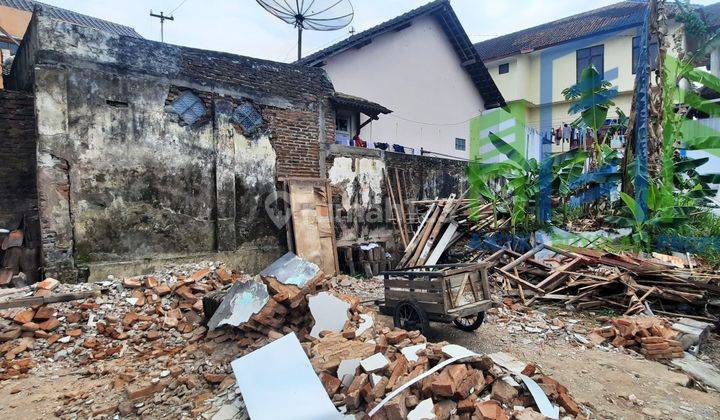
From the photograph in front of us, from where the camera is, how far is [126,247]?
6.52 m

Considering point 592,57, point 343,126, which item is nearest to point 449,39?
point 343,126

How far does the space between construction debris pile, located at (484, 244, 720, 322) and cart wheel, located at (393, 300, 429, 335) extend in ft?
8.33

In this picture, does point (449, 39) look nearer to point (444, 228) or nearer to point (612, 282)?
point (444, 228)

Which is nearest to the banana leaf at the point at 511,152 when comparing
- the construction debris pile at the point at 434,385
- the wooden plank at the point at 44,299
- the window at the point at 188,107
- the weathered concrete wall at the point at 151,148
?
the weathered concrete wall at the point at 151,148

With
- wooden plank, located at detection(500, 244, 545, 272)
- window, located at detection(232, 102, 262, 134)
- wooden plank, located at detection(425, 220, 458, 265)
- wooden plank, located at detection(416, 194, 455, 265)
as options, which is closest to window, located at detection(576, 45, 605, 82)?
wooden plank, located at detection(416, 194, 455, 265)

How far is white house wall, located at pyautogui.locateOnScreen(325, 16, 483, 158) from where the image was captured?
14.0m

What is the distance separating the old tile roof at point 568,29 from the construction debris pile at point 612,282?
55.0 feet

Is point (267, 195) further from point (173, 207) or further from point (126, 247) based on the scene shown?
point (126, 247)

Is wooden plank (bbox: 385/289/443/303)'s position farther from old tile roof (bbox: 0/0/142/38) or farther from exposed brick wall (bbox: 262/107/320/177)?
old tile roof (bbox: 0/0/142/38)

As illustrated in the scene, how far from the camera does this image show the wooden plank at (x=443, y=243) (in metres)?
8.97

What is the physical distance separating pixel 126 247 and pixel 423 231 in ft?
19.9

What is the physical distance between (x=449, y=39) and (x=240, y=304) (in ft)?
51.3

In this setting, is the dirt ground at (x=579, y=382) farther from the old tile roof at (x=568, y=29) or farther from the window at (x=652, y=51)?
the old tile roof at (x=568, y=29)

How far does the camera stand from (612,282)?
21.0 ft
